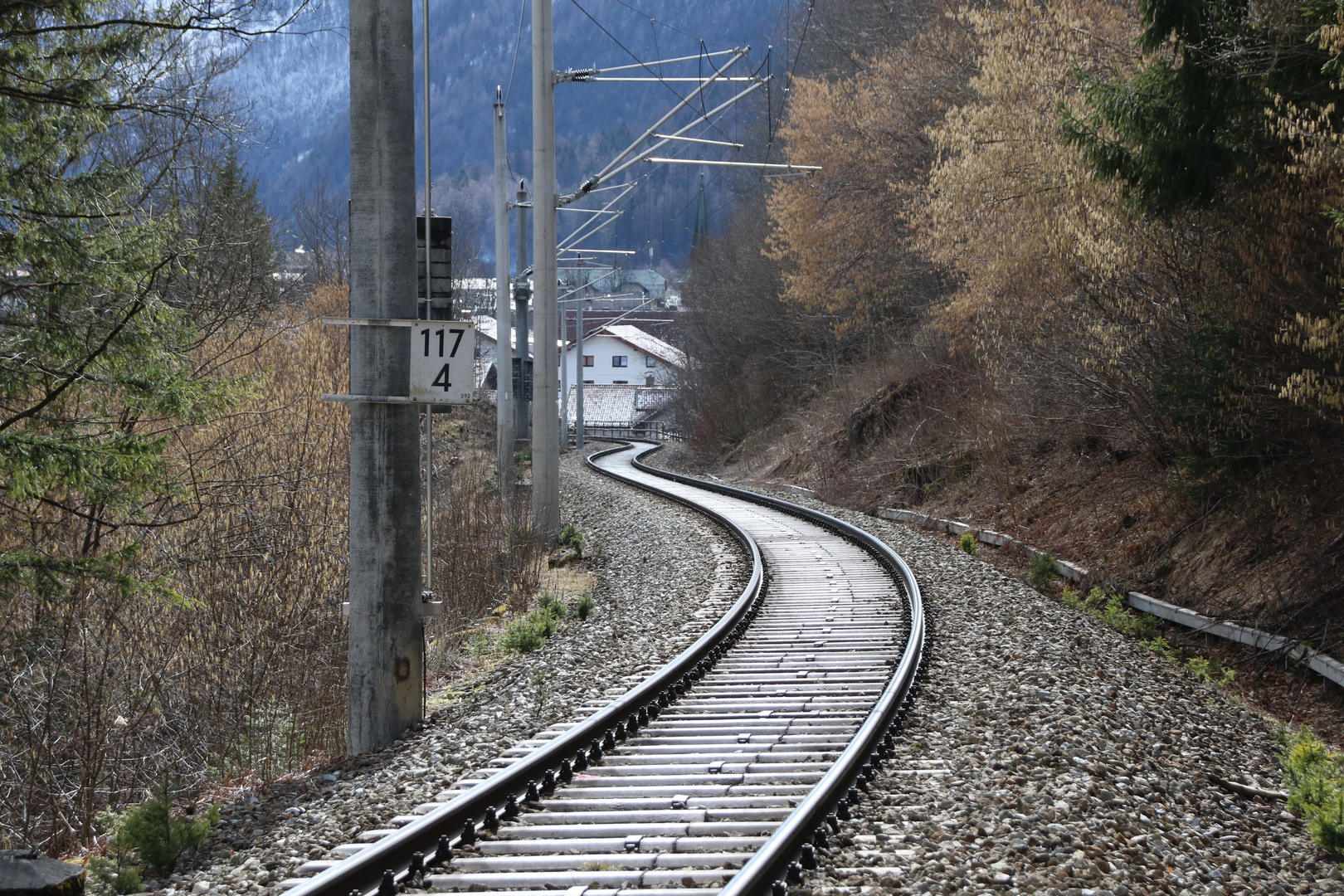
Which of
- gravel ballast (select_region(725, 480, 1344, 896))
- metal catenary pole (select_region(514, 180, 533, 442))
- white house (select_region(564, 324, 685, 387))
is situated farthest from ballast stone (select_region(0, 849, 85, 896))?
white house (select_region(564, 324, 685, 387))

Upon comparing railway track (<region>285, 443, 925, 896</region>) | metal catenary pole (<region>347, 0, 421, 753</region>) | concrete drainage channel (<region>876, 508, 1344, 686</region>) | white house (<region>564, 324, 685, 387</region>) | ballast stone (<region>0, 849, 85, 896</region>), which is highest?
white house (<region>564, 324, 685, 387</region>)

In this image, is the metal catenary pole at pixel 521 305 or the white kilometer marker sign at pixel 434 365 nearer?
the white kilometer marker sign at pixel 434 365

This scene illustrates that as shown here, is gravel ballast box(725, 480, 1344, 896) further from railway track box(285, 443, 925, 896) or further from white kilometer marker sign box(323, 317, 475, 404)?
white kilometer marker sign box(323, 317, 475, 404)

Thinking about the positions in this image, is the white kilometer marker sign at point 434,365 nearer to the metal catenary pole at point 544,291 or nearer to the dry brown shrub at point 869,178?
the metal catenary pole at point 544,291

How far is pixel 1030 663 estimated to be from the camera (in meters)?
9.00

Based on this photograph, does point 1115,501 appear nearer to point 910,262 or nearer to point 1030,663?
point 1030,663

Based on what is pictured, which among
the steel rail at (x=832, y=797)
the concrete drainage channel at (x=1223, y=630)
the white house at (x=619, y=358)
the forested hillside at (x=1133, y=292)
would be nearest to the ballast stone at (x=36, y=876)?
the steel rail at (x=832, y=797)

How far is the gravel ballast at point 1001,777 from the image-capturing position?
489cm

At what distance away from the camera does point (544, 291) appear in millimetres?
17531

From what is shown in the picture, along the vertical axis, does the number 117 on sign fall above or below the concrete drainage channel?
above

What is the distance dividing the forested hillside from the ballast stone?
9.00 m

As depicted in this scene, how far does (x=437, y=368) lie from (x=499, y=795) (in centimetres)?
321

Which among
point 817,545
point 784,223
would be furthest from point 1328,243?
point 784,223

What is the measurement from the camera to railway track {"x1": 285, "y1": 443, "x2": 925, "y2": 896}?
457 centimetres
